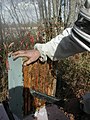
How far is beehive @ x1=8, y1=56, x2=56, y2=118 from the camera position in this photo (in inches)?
81.9

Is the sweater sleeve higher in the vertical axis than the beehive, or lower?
higher

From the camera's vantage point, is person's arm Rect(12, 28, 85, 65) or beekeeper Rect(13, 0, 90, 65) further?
person's arm Rect(12, 28, 85, 65)

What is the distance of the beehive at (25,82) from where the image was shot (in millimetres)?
2080

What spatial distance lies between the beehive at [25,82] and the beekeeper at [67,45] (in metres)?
0.08

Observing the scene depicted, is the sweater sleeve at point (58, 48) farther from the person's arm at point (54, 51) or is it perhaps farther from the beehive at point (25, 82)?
the beehive at point (25, 82)

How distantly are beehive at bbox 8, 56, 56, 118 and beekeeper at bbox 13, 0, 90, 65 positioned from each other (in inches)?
3.2

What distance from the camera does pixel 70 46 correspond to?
1993 mm

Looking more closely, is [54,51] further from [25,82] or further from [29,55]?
[25,82]

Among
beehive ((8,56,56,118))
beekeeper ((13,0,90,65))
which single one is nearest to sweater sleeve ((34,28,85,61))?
beekeeper ((13,0,90,65))

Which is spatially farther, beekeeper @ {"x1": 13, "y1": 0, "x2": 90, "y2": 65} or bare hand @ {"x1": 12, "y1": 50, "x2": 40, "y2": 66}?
bare hand @ {"x1": 12, "y1": 50, "x2": 40, "y2": 66}

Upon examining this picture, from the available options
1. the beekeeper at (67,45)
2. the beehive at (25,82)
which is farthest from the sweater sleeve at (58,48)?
the beehive at (25,82)

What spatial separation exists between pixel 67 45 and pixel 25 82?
0.45 m

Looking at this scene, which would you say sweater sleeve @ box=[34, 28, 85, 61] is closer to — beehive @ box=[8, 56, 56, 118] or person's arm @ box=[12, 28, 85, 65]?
person's arm @ box=[12, 28, 85, 65]

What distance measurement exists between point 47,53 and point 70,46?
0.23 meters
